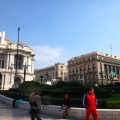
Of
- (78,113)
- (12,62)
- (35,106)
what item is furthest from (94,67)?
(35,106)

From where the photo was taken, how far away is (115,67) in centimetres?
8738

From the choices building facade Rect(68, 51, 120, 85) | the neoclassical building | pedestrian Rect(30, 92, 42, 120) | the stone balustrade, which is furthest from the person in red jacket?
building facade Rect(68, 51, 120, 85)

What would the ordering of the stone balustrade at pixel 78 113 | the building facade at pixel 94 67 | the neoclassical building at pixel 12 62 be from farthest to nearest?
the building facade at pixel 94 67, the neoclassical building at pixel 12 62, the stone balustrade at pixel 78 113

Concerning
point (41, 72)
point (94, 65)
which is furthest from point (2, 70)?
point (41, 72)

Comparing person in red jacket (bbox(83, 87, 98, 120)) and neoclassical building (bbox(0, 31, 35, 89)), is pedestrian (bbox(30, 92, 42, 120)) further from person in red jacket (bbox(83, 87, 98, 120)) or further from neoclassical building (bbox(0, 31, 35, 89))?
neoclassical building (bbox(0, 31, 35, 89))

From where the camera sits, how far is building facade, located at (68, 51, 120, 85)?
76.4 metres

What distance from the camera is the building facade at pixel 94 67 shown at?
76375mm

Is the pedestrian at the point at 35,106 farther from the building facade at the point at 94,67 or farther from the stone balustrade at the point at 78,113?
the building facade at the point at 94,67

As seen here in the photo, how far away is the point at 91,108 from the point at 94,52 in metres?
72.9

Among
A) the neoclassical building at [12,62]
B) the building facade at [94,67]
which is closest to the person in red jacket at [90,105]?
the neoclassical building at [12,62]

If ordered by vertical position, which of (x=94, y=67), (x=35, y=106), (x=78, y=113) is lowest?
(x=78, y=113)

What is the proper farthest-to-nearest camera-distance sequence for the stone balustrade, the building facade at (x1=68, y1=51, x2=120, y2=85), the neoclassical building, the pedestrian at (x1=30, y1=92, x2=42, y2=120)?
1. the building facade at (x1=68, y1=51, x2=120, y2=85)
2. the neoclassical building
3. the stone balustrade
4. the pedestrian at (x1=30, y1=92, x2=42, y2=120)

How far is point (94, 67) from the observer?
7781 cm

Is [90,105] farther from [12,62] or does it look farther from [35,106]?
[12,62]
